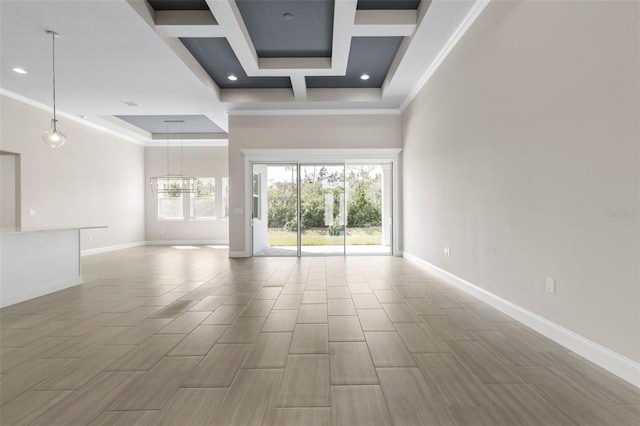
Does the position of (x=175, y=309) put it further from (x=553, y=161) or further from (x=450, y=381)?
(x=553, y=161)

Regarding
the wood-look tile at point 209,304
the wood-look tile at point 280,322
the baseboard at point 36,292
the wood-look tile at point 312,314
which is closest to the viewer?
the wood-look tile at point 280,322

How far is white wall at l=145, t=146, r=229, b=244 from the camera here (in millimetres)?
10820

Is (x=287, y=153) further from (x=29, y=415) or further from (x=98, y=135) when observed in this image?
(x=29, y=415)

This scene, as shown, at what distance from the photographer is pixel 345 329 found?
9.64 feet

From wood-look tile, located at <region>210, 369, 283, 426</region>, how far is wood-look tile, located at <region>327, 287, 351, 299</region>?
1.93m

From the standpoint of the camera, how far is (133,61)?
487 centimetres

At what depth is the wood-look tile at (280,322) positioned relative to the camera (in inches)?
116

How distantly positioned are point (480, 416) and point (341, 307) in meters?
2.01

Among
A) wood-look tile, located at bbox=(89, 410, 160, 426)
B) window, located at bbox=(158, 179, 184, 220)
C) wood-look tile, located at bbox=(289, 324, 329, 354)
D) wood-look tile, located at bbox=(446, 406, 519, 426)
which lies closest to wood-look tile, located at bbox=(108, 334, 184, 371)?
wood-look tile, located at bbox=(89, 410, 160, 426)

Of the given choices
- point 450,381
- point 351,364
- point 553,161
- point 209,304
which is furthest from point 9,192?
point 553,161

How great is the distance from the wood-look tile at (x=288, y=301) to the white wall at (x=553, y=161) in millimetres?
2179

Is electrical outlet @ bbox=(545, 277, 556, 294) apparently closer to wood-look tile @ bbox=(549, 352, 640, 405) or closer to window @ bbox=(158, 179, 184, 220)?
wood-look tile @ bbox=(549, 352, 640, 405)

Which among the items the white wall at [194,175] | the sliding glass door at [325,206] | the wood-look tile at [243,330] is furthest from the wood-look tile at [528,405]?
the white wall at [194,175]

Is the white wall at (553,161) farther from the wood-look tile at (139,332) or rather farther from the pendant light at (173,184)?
the pendant light at (173,184)
